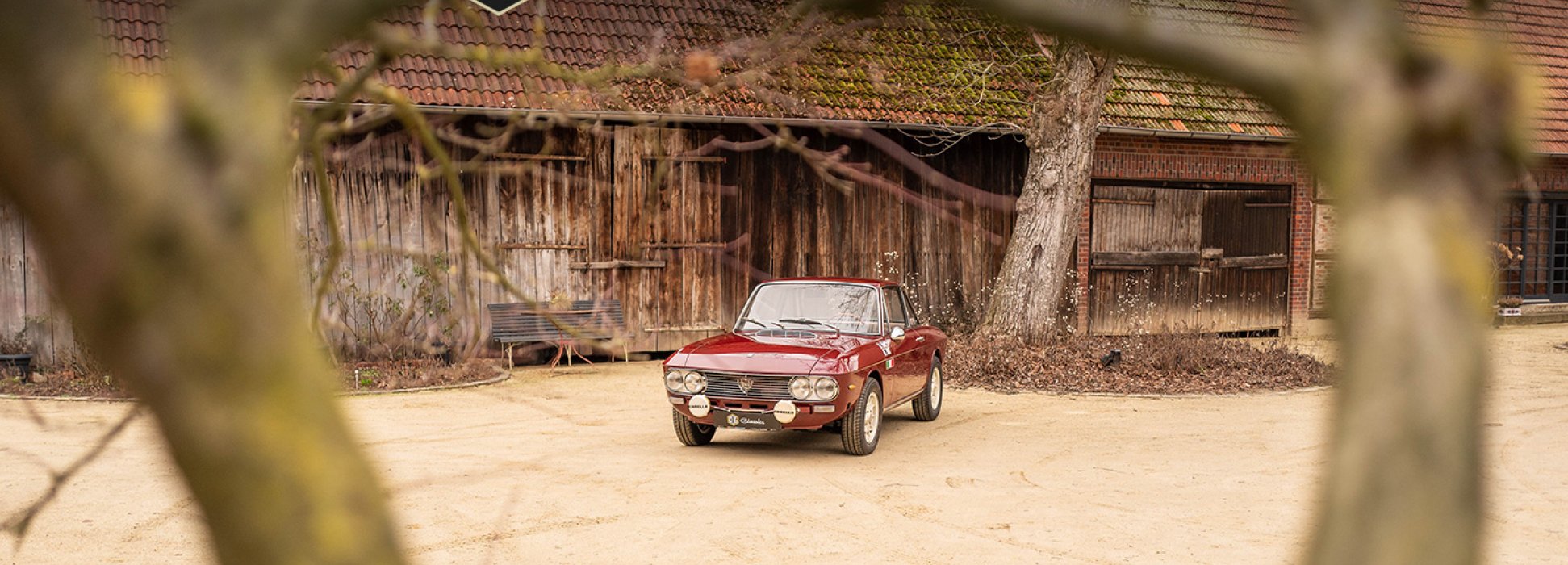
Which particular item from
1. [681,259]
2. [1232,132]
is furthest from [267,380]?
[1232,132]

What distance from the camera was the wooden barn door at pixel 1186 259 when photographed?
18688 mm

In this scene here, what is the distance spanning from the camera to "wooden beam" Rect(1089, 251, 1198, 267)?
1861 centimetres

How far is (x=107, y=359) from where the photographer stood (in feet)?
3.38

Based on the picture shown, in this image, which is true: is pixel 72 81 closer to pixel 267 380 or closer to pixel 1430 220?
pixel 267 380

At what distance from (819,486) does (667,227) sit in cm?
854

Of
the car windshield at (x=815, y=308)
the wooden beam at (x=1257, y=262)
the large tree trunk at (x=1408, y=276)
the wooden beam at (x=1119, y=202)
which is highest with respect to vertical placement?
the wooden beam at (x=1119, y=202)

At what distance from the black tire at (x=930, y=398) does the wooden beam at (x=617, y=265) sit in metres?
5.62

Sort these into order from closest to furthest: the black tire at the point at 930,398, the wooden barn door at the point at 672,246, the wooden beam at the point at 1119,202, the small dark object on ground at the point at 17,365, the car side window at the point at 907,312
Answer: the car side window at the point at 907,312 < the black tire at the point at 930,398 < the small dark object on ground at the point at 17,365 < the wooden barn door at the point at 672,246 < the wooden beam at the point at 1119,202

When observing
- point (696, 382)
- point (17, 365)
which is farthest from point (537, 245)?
point (696, 382)

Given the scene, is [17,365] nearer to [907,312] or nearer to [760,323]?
[760,323]

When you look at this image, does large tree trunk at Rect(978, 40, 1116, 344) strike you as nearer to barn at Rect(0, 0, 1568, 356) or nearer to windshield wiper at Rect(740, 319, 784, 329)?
barn at Rect(0, 0, 1568, 356)

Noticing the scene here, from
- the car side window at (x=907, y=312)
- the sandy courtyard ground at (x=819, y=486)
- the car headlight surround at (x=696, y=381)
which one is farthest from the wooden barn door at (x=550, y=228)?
the car headlight surround at (x=696, y=381)

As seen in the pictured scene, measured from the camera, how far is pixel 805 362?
9.34 metres

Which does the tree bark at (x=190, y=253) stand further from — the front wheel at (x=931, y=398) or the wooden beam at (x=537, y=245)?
the wooden beam at (x=537, y=245)
